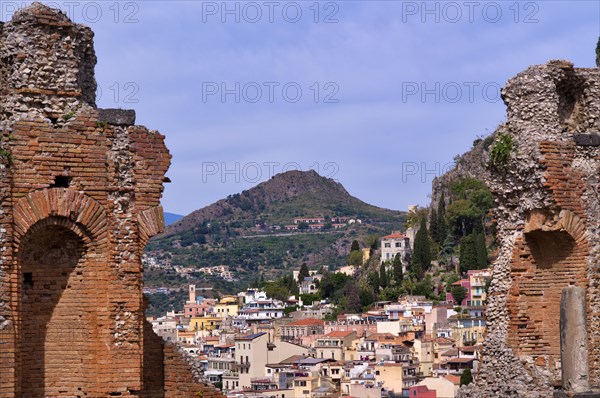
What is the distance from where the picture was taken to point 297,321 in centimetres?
14138

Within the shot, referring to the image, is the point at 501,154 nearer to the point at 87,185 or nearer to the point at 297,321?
the point at 87,185

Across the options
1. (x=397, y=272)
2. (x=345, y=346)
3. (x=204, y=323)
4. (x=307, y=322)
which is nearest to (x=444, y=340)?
(x=345, y=346)

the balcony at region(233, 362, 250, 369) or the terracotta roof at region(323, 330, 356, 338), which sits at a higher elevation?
the terracotta roof at region(323, 330, 356, 338)

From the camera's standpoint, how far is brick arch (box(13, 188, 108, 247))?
573 inches

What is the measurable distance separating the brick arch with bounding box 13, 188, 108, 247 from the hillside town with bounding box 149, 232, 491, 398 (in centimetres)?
5879

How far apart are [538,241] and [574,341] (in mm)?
1706

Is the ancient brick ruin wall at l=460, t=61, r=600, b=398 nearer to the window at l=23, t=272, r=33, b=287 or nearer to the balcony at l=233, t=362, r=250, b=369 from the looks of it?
the window at l=23, t=272, r=33, b=287

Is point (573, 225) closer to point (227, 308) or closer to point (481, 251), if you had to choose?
point (481, 251)

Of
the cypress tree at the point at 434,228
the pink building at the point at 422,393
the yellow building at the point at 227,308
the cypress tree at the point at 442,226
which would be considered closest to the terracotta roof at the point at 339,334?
the cypress tree at the point at 442,226

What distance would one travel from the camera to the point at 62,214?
14734mm

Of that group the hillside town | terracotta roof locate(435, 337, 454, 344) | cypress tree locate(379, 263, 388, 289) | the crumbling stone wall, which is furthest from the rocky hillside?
the crumbling stone wall

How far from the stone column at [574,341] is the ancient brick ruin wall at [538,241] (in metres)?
0.45

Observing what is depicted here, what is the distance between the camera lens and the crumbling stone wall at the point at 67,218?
1466 centimetres

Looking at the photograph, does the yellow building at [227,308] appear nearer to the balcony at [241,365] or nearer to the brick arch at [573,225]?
the balcony at [241,365]
